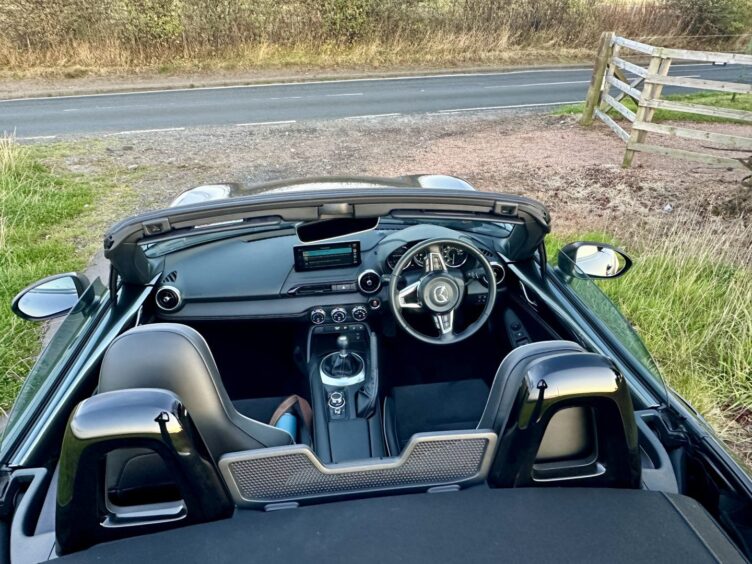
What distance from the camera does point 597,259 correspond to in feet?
10.5

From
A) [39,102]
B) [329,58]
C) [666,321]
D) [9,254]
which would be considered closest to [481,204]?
[666,321]

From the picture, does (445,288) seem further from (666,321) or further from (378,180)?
(666,321)

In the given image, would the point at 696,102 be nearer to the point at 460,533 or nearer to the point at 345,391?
the point at 345,391

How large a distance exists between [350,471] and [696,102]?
15293 millimetres

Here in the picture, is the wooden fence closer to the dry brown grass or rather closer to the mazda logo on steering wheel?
the mazda logo on steering wheel

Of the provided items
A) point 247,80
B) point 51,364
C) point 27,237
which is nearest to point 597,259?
point 51,364

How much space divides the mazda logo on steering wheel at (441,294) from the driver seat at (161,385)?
57.9 inches

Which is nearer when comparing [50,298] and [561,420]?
[561,420]

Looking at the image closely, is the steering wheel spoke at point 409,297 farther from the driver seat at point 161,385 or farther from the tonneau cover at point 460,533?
the tonneau cover at point 460,533

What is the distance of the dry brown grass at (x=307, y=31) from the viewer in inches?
707

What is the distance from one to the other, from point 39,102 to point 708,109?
14.9 metres

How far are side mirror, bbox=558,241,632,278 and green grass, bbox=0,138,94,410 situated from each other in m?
3.84

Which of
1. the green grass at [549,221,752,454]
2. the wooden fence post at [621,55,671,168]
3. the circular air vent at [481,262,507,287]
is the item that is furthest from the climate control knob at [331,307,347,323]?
the wooden fence post at [621,55,671,168]

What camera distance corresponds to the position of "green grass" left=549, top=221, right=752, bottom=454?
165 inches
